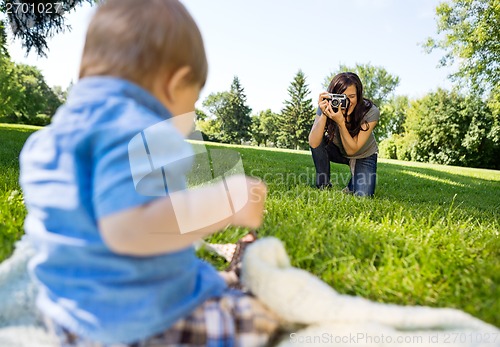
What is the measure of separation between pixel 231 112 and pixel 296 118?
7.52 m

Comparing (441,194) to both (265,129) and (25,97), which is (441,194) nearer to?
(25,97)

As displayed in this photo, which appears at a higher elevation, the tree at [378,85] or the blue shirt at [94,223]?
the tree at [378,85]

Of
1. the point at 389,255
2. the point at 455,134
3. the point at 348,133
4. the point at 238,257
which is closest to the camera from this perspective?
the point at 238,257

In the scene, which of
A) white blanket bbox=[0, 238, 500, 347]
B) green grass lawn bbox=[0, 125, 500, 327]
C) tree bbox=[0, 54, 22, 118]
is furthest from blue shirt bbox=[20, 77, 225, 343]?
tree bbox=[0, 54, 22, 118]

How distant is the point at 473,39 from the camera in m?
12.1

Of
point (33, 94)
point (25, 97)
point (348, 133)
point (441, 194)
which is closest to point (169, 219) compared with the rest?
point (348, 133)

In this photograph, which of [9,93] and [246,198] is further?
[9,93]

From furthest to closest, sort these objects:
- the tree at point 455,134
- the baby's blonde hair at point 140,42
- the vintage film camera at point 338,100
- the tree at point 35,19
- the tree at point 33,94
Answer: the tree at point 33,94 → the tree at point 455,134 → the tree at point 35,19 → the vintage film camera at point 338,100 → the baby's blonde hair at point 140,42

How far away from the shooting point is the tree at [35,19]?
5.54 metres

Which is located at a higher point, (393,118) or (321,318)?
(393,118)

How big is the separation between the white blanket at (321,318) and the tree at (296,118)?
42250mm


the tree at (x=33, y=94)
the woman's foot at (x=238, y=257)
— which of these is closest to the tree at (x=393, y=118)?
the tree at (x=33, y=94)

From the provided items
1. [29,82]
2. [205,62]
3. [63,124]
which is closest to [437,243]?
[205,62]

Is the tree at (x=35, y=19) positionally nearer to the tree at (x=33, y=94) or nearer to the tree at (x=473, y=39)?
the tree at (x=473, y=39)
